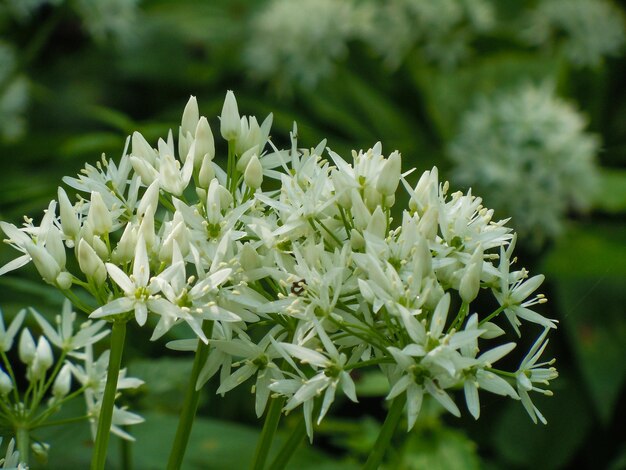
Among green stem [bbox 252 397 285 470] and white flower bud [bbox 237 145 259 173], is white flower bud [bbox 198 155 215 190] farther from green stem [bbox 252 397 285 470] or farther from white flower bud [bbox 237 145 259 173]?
green stem [bbox 252 397 285 470]

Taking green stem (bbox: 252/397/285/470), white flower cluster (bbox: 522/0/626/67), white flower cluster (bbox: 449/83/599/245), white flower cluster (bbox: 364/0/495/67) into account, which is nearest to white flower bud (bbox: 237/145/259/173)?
green stem (bbox: 252/397/285/470)

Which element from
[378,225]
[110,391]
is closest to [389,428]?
[378,225]

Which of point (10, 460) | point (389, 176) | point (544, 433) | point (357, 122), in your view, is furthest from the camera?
point (357, 122)

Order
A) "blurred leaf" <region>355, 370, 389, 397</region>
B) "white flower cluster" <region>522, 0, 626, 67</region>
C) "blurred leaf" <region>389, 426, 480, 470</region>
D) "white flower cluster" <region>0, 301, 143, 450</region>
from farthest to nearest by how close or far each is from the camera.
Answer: "white flower cluster" <region>522, 0, 626, 67</region> < "blurred leaf" <region>355, 370, 389, 397</region> < "blurred leaf" <region>389, 426, 480, 470</region> < "white flower cluster" <region>0, 301, 143, 450</region>

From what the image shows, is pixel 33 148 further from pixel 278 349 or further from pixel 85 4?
pixel 278 349

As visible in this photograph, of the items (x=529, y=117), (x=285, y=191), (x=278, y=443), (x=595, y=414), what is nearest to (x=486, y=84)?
(x=529, y=117)

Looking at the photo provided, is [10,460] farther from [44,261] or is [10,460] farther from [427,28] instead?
[427,28]

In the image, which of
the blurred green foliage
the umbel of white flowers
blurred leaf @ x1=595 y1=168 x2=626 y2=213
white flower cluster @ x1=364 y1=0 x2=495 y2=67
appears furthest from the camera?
white flower cluster @ x1=364 y1=0 x2=495 y2=67
